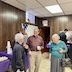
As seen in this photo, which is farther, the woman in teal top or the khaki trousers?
the khaki trousers

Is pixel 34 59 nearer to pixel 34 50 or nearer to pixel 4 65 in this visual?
pixel 34 50

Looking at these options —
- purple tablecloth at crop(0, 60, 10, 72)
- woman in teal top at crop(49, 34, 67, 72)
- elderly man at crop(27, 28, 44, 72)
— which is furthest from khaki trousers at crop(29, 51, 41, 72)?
purple tablecloth at crop(0, 60, 10, 72)

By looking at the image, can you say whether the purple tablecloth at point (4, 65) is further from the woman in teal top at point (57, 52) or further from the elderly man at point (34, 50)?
the woman in teal top at point (57, 52)

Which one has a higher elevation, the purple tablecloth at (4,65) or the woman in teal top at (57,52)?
the woman in teal top at (57,52)

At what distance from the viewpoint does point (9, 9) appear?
432cm

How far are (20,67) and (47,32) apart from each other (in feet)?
21.4

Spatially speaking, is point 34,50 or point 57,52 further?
point 34,50

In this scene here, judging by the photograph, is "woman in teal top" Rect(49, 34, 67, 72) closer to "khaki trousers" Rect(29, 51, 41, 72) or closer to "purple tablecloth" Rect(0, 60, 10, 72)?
"khaki trousers" Rect(29, 51, 41, 72)

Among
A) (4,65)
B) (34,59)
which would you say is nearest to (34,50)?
(34,59)

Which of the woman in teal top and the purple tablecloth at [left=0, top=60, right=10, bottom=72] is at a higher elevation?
the woman in teal top

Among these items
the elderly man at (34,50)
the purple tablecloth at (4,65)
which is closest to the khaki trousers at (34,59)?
the elderly man at (34,50)

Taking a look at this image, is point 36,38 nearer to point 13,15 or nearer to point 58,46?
point 58,46

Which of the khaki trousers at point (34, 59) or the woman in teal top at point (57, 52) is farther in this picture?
the khaki trousers at point (34, 59)

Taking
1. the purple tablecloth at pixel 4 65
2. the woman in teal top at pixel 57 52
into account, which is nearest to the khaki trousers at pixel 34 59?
the woman in teal top at pixel 57 52
